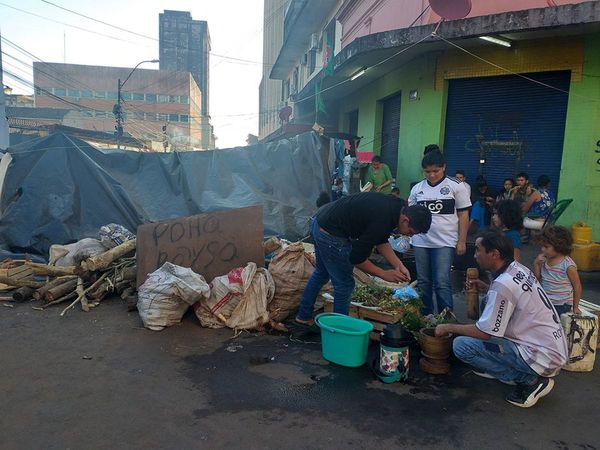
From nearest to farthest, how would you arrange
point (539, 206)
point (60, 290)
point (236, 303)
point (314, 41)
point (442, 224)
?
point (442, 224), point (236, 303), point (60, 290), point (539, 206), point (314, 41)

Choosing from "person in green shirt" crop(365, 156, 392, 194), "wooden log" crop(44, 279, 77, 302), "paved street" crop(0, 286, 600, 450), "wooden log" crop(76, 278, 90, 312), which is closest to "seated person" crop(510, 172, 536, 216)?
"person in green shirt" crop(365, 156, 392, 194)

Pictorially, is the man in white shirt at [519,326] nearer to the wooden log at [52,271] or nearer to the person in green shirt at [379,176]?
the wooden log at [52,271]

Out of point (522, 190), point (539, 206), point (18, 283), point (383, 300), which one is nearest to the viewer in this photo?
point (383, 300)

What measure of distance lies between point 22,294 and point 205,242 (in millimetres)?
2354

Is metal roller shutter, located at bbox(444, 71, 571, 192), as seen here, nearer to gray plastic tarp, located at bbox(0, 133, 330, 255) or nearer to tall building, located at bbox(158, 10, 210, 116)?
gray plastic tarp, located at bbox(0, 133, 330, 255)

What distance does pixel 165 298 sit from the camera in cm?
463

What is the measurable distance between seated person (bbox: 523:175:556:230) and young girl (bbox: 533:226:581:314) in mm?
3320

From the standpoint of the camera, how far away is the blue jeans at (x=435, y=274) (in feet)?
14.8

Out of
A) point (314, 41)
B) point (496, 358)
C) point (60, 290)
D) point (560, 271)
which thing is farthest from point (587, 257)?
point (314, 41)

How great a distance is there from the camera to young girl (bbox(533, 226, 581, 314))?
4.04 metres

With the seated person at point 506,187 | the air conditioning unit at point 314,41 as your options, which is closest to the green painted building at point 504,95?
the seated person at point 506,187

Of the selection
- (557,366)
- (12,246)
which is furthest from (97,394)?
(12,246)

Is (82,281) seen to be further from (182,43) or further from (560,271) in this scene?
(182,43)

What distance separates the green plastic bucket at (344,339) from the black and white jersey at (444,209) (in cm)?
128
